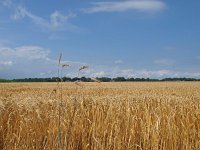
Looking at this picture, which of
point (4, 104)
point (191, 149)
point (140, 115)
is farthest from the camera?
point (4, 104)

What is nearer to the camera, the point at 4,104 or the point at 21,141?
the point at 21,141

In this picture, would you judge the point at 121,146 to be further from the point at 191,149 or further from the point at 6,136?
the point at 6,136

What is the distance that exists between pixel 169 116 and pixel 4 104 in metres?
3.14

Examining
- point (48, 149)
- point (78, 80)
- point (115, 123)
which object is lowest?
point (48, 149)

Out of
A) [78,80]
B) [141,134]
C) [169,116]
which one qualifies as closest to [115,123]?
[141,134]

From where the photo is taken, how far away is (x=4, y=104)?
7.28 m

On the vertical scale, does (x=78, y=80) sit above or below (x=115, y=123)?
above

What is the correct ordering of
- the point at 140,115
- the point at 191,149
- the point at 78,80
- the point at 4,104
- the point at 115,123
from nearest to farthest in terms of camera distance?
the point at 78,80 → the point at 191,149 → the point at 115,123 → the point at 140,115 → the point at 4,104

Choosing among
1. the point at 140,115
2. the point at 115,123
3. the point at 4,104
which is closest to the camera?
the point at 115,123

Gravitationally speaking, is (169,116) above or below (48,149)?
above

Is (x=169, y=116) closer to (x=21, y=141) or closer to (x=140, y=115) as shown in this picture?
(x=140, y=115)

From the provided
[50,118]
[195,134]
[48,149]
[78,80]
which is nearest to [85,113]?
[50,118]

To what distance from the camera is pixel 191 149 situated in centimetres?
539

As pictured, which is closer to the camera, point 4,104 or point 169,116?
point 169,116
